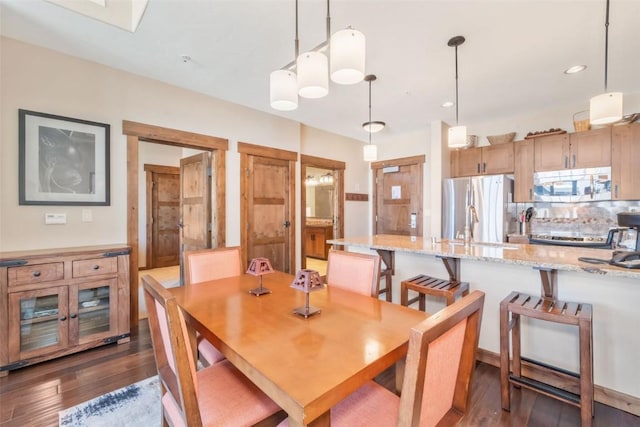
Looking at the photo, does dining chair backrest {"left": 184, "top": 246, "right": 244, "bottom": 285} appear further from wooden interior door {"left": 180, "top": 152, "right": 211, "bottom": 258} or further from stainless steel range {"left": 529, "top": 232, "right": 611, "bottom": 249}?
stainless steel range {"left": 529, "top": 232, "right": 611, "bottom": 249}

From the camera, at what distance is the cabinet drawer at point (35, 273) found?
215 cm

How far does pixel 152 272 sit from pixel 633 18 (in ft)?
22.8

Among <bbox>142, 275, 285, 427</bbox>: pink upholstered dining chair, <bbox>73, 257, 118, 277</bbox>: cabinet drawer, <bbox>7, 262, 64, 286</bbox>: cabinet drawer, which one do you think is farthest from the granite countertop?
<bbox>7, 262, 64, 286</bbox>: cabinet drawer

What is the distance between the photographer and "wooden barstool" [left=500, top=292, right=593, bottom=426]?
1.51m

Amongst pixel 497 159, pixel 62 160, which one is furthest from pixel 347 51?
pixel 497 159

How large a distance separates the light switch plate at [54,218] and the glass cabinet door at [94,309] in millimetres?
666

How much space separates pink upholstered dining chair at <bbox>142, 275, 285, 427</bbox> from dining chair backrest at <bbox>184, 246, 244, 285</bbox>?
0.85 metres

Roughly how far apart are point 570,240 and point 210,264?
4170 mm

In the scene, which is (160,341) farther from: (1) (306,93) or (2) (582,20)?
(2) (582,20)

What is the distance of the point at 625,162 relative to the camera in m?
3.28

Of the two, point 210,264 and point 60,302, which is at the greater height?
point 210,264

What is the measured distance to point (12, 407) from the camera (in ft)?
5.98

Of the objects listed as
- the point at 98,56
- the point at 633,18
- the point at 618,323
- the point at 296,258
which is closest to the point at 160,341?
the point at 618,323

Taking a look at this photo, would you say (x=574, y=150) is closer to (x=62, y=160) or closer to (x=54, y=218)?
(x=62, y=160)
